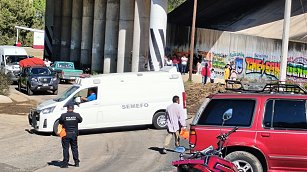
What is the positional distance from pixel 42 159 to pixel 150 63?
90.9ft

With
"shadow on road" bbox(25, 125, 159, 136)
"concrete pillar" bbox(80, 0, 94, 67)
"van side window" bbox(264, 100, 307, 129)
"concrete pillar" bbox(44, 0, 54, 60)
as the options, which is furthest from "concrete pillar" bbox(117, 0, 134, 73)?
"van side window" bbox(264, 100, 307, 129)

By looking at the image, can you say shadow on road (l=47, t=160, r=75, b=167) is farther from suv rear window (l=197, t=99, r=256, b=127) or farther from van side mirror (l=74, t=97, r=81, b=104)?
suv rear window (l=197, t=99, r=256, b=127)

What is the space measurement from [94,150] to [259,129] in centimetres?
794

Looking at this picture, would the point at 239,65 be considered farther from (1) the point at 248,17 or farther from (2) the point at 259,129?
(2) the point at 259,129

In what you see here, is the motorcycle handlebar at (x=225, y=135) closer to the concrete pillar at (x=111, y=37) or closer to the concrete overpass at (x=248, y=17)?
the concrete overpass at (x=248, y=17)

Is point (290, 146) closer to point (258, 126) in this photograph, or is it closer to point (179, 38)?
point (258, 126)

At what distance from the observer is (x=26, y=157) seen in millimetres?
16375

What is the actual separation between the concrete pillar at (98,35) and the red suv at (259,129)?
44.9 m

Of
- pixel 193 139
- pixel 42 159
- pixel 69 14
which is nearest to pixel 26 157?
pixel 42 159

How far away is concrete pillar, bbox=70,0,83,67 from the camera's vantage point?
6066cm

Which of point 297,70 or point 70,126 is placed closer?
point 70,126

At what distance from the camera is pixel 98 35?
5609cm

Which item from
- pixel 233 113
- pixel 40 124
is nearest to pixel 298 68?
pixel 40 124

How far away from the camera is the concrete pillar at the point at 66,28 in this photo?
62.0 meters
